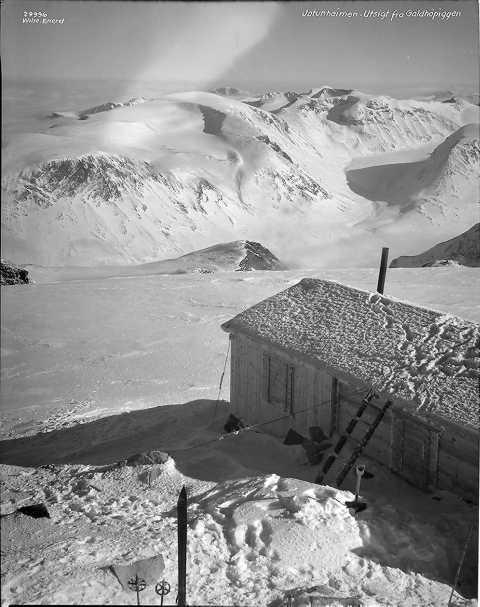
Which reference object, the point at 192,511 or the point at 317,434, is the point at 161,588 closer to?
the point at 192,511

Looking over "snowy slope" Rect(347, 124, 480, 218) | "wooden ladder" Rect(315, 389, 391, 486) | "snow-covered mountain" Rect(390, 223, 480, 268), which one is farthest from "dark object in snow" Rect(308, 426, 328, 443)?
"snowy slope" Rect(347, 124, 480, 218)

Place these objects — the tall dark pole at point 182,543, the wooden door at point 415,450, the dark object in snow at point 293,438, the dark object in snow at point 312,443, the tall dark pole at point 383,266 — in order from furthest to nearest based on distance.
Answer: the tall dark pole at point 383,266
the dark object in snow at point 293,438
the dark object in snow at point 312,443
the wooden door at point 415,450
the tall dark pole at point 182,543

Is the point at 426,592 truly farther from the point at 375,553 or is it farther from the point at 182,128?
the point at 182,128

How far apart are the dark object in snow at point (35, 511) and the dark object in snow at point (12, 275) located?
14.8 metres

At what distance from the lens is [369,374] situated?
6.82 meters

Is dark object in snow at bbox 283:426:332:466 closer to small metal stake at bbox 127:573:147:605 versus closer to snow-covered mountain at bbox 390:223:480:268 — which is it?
small metal stake at bbox 127:573:147:605

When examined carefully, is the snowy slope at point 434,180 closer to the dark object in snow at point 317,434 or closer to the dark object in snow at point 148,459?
the dark object in snow at point 317,434

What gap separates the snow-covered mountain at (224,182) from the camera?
28.6 m

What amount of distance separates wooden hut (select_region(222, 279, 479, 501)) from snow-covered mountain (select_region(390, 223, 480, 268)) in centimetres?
1734

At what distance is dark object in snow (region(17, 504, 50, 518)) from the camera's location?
16.7 feet

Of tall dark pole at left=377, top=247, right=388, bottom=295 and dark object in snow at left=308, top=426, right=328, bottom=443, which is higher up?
tall dark pole at left=377, top=247, right=388, bottom=295

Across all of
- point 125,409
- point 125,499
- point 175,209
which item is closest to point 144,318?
point 125,409

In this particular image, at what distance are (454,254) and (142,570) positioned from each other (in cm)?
2420

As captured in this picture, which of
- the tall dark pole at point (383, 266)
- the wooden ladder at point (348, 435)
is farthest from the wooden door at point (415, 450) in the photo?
the tall dark pole at point (383, 266)
